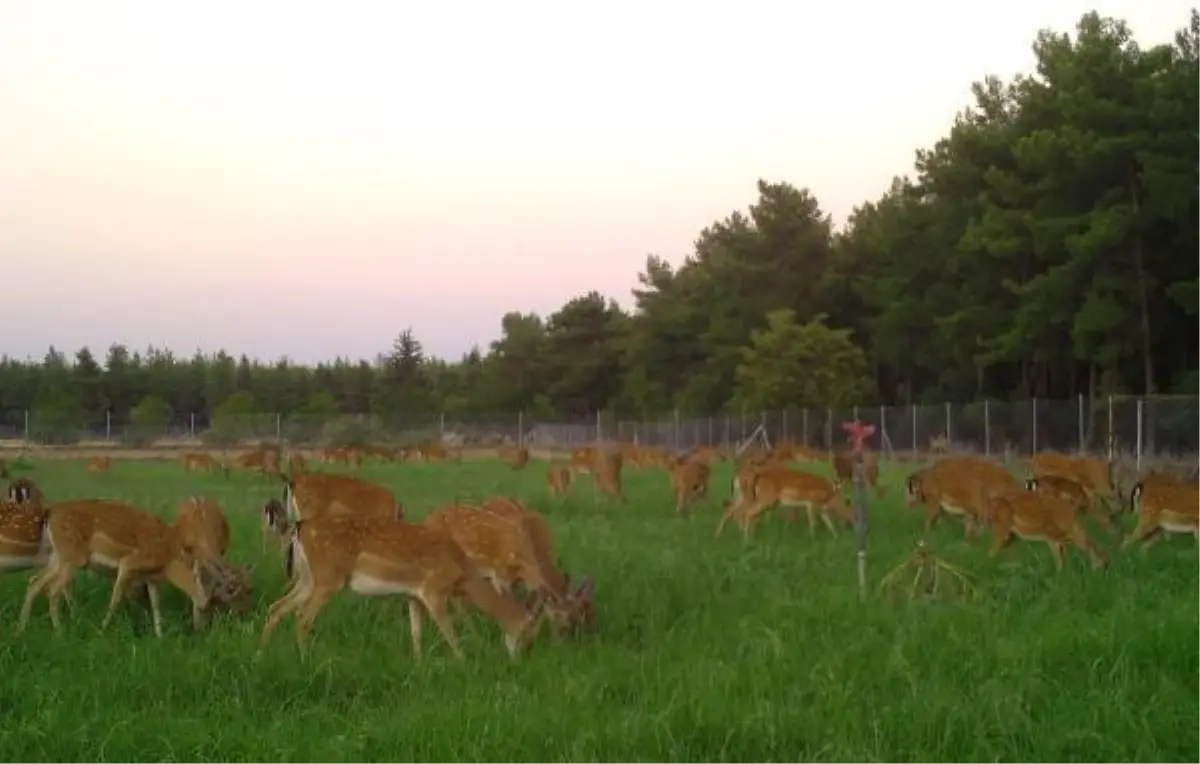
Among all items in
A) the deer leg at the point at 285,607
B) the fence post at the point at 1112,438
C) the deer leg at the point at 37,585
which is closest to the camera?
the deer leg at the point at 285,607

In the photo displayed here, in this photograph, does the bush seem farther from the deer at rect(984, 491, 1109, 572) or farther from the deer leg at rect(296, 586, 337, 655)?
the deer leg at rect(296, 586, 337, 655)

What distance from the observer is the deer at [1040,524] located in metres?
13.4

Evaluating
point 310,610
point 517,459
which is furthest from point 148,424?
point 310,610

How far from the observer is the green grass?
22.7 ft

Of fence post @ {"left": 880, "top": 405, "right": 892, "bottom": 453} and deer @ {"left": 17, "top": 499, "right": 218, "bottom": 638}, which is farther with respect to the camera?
fence post @ {"left": 880, "top": 405, "right": 892, "bottom": 453}

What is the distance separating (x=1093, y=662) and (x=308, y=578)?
561 cm

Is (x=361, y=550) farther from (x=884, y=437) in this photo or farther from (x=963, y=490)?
(x=884, y=437)

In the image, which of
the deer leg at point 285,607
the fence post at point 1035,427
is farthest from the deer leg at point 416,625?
the fence post at point 1035,427

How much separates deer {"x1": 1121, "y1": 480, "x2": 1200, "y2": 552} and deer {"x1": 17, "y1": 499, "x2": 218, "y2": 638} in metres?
9.95

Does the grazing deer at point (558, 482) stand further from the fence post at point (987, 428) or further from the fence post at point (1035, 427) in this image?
the fence post at point (987, 428)

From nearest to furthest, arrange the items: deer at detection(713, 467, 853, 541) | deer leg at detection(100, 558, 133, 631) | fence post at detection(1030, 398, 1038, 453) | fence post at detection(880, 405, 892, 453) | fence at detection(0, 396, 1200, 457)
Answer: deer leg at detection(100, 558, 133, 631), deer at detection(713, 467, 853, 541), fence at detection(0, 396, 1200, 457), fence post at detection(1030, 398, 1038, 453), fence post at detection(880, 405, 892, 453)

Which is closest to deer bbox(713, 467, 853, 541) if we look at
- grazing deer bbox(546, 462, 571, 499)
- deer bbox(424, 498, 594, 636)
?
deer bbox(424, 498, 594, 636)

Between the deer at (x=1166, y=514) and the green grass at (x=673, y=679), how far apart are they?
2.04 metres

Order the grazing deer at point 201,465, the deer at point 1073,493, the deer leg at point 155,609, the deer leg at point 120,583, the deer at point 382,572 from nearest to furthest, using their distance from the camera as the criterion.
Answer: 1. the deer at point 382,572
2. the deer leg at point 155,609
3. the deer leg at point 120,583
4. the deer at point 1073,493
5. the grazing deer at point 201,465
